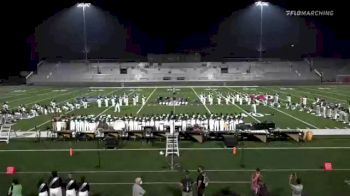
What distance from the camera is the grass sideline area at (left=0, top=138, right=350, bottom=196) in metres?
11.6

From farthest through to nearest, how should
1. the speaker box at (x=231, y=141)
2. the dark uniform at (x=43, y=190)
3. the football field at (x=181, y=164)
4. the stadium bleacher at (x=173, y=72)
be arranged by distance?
the stadium bleacher at (x=173, y=72) < the speaker box at (x=231, y=141) < the football field at (x=181, y=164) < the dark uniform at (x=43, y=190)

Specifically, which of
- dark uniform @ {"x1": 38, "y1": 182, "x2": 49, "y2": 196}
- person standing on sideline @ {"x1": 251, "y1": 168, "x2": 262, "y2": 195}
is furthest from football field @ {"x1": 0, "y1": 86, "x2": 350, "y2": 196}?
dark uniform @ {"x1": 38, "y1": 182, "x2": 49, "y2": 196}

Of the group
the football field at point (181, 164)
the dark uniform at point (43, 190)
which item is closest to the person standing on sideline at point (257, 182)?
the football field at point (181, 164)

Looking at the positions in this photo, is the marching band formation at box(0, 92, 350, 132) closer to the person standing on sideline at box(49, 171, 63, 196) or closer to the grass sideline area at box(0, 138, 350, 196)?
the grass sideline area at box(0, 138, 350, 196)

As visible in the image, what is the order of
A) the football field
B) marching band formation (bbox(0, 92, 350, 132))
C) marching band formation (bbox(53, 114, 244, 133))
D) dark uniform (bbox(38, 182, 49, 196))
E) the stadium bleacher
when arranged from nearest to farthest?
dark uniform (bbox(38, 182, 49, 196)) < the football field < marching band formation (bbox(53, 114, 244, 133)) < marching band formation (bbox(0, 92, 350, 132)) < the stadium bleacher

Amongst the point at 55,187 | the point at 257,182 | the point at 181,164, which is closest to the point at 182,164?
the point at 181,164

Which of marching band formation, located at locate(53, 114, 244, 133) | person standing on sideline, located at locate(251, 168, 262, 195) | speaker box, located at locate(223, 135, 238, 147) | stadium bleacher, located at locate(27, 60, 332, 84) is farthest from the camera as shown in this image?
stadium bleacher, located at locate(27, 60, 332, 84)

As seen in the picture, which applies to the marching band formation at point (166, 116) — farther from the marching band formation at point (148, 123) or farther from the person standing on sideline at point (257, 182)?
the person standing on sideline at point (257, 182)

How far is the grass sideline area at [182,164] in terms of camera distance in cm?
1164

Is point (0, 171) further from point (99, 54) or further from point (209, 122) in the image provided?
point (99, 54)

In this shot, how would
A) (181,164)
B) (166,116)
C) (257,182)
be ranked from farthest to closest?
(166,116), (181,164), (257,182)

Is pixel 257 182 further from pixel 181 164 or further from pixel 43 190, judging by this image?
pixel 43 190

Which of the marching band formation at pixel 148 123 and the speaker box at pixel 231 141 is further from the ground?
the marching band formation at pixel 148 123

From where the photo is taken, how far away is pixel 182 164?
1395 cm
